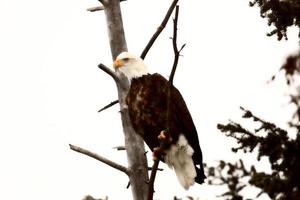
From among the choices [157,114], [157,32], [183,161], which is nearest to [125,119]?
[157,114]

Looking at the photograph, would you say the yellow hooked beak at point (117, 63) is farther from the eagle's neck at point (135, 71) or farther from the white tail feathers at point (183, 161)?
the white tail feathers at point (183, 161)

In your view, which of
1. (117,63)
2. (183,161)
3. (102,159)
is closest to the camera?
(102,159)

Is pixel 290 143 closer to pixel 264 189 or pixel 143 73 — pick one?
pixel 264 189

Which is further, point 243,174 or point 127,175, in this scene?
point 127,175

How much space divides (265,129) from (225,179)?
1.55 ft

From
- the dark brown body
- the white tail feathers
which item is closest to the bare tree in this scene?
the dark brown body

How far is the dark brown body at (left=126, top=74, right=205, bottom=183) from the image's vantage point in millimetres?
5172

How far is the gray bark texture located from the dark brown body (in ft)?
0.30

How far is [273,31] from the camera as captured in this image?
4.76 meters

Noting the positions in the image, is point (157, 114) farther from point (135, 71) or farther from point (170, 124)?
point (135, 71)

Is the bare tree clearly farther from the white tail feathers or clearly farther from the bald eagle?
the white tail feathers

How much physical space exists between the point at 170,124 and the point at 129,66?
858mm

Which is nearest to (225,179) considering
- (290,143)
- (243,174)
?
(243,174)

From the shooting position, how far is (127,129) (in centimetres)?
529
